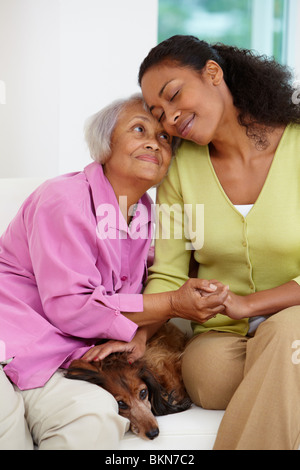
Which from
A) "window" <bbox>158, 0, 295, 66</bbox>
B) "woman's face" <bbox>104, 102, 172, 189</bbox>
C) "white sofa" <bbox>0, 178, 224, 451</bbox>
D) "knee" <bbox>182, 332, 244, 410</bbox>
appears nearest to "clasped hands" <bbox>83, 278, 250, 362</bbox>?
"knee" <bbox>182, 332, 244, 410</bbox>

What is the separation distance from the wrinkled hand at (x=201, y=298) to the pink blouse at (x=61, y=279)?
0.13 metres

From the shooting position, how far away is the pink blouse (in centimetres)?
176

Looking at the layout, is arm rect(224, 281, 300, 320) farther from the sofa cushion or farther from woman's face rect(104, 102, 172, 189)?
woman's face rect(104, 102, 172, 189)

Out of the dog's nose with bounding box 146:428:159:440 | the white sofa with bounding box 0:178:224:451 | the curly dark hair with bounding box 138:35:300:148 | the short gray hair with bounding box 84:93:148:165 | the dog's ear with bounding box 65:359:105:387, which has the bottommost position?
the white sofa with bounding box 0:178:224:451

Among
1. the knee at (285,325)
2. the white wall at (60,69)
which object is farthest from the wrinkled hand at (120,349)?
the white wall at (60,69)

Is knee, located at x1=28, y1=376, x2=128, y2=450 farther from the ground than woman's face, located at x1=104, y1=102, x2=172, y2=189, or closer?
closer

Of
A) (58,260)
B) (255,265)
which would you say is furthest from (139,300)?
(255,265)

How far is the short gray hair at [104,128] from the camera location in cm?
198

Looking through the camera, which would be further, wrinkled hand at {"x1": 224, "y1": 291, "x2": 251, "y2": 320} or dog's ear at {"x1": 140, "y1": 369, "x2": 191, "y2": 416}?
wrinkled hand at {"x1": 224, "y1": 291, "x2": 251, "y2": 320}

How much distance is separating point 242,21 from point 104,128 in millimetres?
3585

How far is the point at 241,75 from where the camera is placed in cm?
204

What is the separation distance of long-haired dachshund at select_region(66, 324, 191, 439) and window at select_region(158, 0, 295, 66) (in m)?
3.70

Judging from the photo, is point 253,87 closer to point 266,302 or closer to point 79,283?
point 266,302

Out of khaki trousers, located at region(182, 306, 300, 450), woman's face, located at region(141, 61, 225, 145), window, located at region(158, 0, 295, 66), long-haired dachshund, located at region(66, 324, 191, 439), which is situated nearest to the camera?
khaki trousers, located at region(182, 306, 300, 450)
